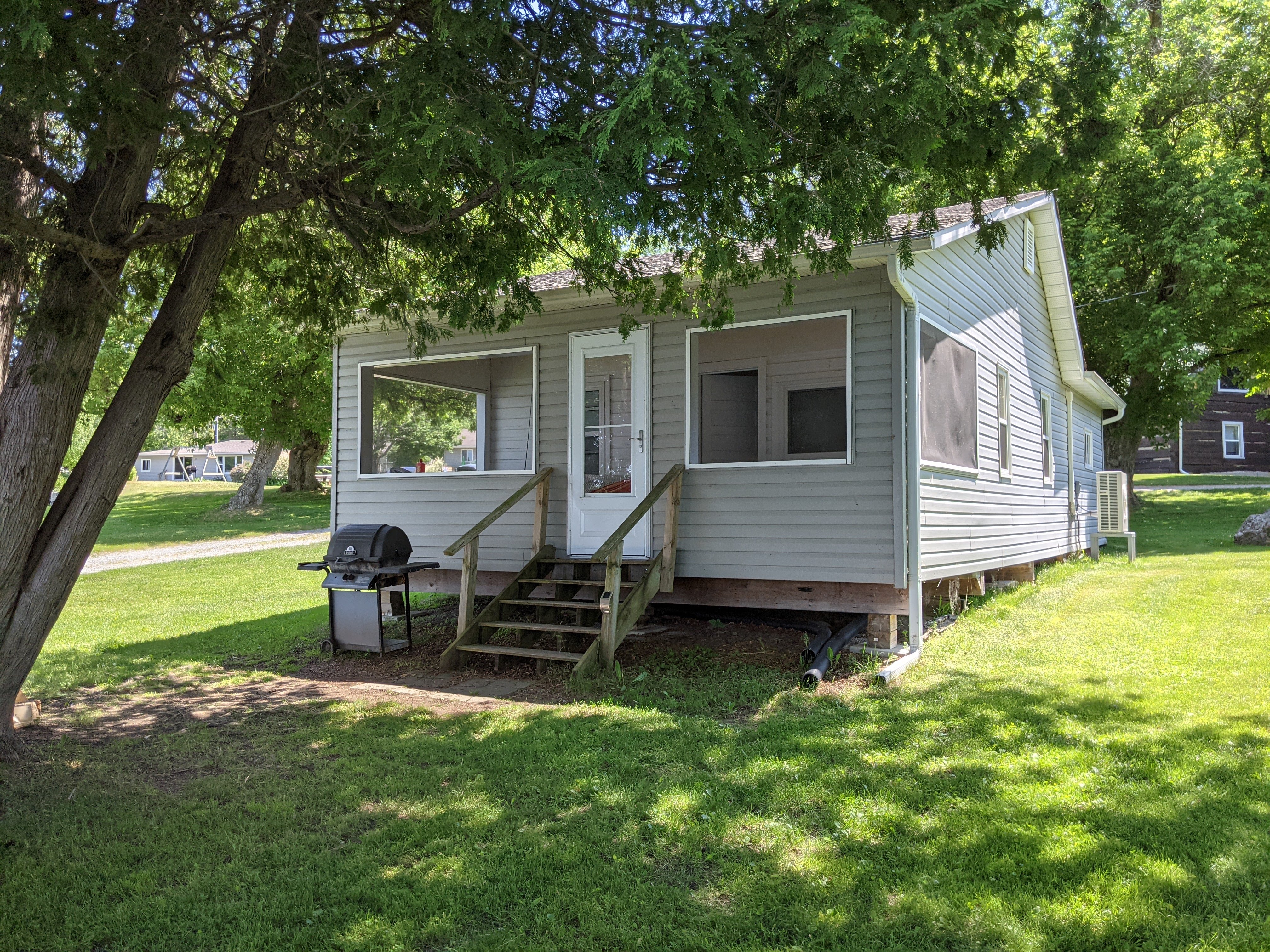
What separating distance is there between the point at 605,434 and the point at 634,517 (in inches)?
55.4

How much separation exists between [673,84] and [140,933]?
3713 mm

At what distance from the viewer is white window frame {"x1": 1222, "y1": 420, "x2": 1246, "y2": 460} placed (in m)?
32.0

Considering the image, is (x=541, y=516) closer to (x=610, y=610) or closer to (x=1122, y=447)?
(x=610, y=610)

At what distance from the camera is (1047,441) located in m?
13.2

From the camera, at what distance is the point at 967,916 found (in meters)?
3.00

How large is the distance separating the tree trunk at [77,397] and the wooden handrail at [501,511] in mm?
2836

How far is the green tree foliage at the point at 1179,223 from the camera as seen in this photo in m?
17.8

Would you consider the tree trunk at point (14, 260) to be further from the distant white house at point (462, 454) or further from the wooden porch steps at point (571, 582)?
the distant white house at point (462, 454)

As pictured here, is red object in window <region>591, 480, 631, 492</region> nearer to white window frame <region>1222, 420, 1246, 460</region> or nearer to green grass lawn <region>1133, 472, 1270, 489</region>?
green grass lawn <region>1133, 472, 1270, 489</region>

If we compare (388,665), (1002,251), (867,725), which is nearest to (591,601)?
(388,665)

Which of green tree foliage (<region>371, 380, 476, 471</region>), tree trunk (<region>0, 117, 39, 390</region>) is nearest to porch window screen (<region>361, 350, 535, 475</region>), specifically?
green tree foliage (<region>371, 380, 476, 471</region>)

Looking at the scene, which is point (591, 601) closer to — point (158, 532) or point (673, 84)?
point (673, 84)

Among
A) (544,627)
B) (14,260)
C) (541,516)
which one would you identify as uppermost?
(14,260)

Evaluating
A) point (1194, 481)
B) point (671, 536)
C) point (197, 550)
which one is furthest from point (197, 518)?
point (1194, 481)
